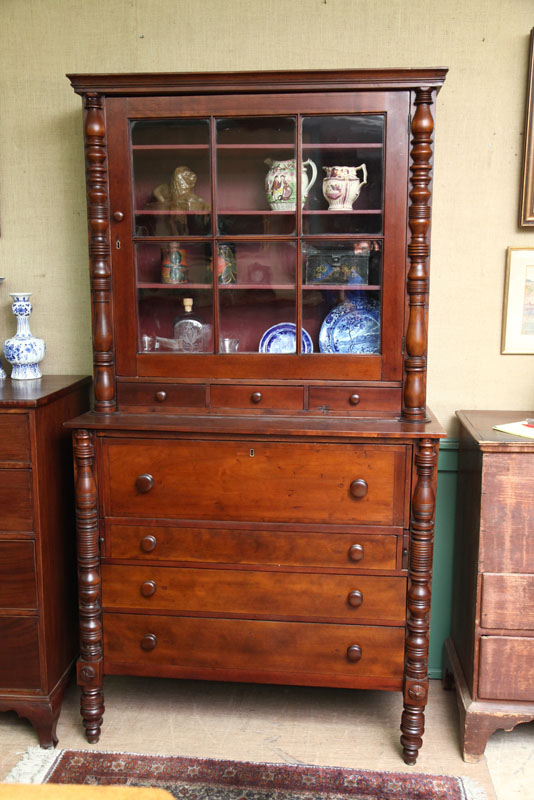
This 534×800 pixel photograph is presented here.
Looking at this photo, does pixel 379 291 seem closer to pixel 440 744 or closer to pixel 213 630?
pixel 213 630

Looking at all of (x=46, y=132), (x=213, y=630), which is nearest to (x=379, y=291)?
(x=213, y=630)

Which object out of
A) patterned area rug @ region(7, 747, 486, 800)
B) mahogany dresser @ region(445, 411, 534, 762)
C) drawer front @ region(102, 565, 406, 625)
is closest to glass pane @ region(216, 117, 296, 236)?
mahogany dresser @ region(445, 411, 534, 762)

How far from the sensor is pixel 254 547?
7.35 ft

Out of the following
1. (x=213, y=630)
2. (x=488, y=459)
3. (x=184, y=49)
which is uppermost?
(x=184, y=49)

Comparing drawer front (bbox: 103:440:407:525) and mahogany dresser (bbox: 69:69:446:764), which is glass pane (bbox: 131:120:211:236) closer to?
mahogany dresser (bbox: 69:69:446:764)

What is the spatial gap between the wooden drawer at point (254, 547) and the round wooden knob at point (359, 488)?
0.13 m

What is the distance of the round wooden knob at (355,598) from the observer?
221cm

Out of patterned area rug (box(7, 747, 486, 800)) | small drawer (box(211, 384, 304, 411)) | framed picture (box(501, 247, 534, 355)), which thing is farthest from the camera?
framed picture (box(501, 247, 534, 355))

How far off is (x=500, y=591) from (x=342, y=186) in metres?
1.36

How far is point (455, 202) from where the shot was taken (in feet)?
8.27

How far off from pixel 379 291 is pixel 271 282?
35cm

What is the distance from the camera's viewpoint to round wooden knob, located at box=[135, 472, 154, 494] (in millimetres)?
2232

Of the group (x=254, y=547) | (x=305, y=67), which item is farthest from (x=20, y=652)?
(x=305, y=67)

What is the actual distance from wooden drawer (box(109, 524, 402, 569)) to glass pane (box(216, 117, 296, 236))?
3.21 ft
